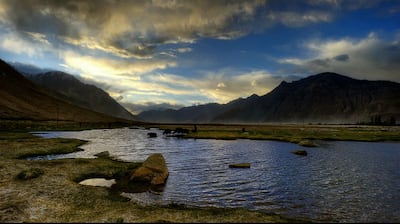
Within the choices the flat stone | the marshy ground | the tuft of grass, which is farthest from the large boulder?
the tuft of grass

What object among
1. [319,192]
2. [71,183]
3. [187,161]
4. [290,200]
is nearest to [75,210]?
[71,183]

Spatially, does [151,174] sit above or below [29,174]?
below

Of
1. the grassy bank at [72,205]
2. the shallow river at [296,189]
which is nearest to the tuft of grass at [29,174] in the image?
the grassy bank at [72,205]

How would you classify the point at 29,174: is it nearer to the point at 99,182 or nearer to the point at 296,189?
the point at 99,182

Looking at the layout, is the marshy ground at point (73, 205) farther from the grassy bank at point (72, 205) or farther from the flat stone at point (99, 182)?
the flat stone at point (99, 182)

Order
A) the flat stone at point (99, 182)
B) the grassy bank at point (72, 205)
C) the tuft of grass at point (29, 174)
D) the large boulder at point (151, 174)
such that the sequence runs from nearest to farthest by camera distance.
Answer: the grassy bank at point (72, 205) < the tuft of grass at point (29, 174) < the flat stone at point (99, 182) < the large boulder at point (151, 174)

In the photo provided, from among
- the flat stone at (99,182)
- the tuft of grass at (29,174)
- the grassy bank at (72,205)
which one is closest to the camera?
the grassy bank at (72,205)

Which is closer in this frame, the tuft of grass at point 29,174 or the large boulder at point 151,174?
the tuft of grass at point 29,174

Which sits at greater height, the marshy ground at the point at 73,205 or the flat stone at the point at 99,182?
the marshy ground at the point at 73,205

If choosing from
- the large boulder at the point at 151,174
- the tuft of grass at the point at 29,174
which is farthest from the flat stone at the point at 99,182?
the tuft of grass at the point at 29,174

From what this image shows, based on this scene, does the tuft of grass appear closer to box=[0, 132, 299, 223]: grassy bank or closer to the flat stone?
box=[0, 132, 299, 223]: grassy bank

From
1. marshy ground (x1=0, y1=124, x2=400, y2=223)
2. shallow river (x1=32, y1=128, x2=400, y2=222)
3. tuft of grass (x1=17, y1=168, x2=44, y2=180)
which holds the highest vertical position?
tuft of grass (x1=17, y1=168, x2=44, y2=180)

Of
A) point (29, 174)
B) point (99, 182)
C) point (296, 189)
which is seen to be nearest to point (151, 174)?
point (99, 182)

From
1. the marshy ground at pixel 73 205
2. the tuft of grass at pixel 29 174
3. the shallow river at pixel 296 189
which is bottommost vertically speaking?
the shallow river at pixel 296 189
